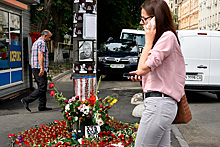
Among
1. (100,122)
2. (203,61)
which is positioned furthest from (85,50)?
(203,61)

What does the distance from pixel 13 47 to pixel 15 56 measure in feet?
1.19

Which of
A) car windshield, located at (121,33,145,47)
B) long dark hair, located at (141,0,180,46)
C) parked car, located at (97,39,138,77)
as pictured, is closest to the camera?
long dark hair, located at (141,0,180,46)

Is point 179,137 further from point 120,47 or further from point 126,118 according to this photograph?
point 120,47

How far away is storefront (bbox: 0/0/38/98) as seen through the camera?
9.85 meters

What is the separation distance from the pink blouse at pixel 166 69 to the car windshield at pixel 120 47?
538 inches

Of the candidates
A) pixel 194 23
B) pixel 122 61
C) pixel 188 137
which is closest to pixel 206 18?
pixel 194 23

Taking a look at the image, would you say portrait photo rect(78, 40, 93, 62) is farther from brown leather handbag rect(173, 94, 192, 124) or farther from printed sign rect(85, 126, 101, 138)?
brown leather handbag rect(173, 94, 192, 124)

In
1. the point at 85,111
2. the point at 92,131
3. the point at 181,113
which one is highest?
the point at 181,113

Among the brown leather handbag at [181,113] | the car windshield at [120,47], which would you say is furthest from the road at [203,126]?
the car windshield at [120,47]

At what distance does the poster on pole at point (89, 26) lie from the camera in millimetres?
5082

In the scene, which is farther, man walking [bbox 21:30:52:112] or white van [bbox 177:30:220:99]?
white van [bbox 177:30:220:99]

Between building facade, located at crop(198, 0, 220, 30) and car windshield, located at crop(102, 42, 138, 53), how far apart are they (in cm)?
3966

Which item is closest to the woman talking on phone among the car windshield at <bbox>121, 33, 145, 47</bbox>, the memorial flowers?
the memorial flowers

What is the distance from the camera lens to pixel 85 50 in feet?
17.2
